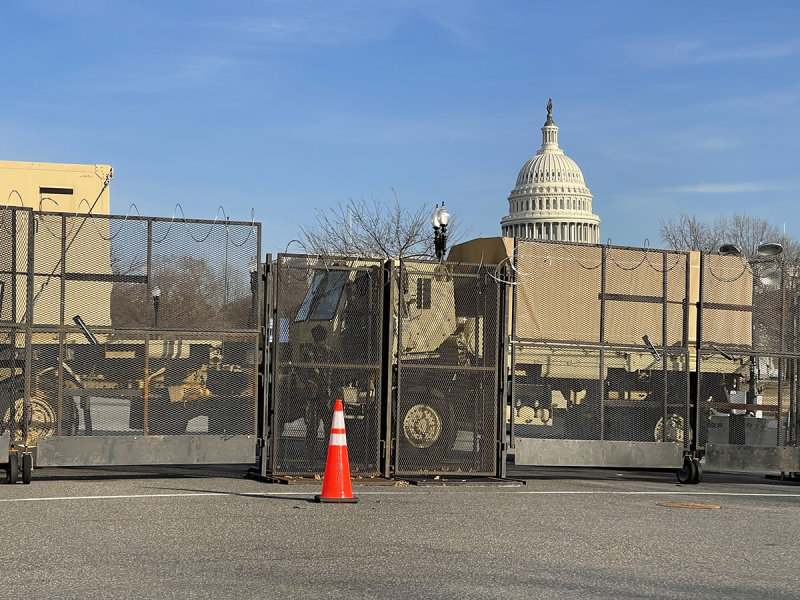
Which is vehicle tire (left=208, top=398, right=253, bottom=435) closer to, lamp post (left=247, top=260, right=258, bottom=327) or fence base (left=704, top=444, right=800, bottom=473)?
lamp post (left=247, top=260, right=258, bottom=327)

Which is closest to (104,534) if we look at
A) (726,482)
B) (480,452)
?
(480,452)

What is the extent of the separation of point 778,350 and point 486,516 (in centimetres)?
706

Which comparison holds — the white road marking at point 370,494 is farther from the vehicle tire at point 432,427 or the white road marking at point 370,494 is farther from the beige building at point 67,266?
the beige building at point 67,266

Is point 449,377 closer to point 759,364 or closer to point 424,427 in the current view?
point 424,427

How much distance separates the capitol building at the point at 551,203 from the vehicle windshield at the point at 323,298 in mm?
138754

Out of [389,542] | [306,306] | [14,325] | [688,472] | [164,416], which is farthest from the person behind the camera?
[306,306]

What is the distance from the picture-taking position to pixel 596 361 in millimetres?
18281

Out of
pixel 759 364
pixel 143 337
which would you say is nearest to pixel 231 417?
pixel 143 337

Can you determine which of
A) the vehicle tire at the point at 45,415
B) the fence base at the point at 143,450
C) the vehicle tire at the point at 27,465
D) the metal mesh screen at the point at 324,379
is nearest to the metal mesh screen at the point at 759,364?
the metal mesh screen at the point at 324,379

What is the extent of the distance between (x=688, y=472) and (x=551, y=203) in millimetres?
149172

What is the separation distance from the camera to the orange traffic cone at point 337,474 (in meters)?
11.9

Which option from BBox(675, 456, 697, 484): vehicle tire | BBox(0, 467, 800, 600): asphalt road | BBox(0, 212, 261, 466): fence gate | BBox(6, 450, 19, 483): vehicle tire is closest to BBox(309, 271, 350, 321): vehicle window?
BBox(0, 212, 261, 466): fence gate

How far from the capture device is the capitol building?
519ft

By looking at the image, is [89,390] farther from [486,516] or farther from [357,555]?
[357,555]
